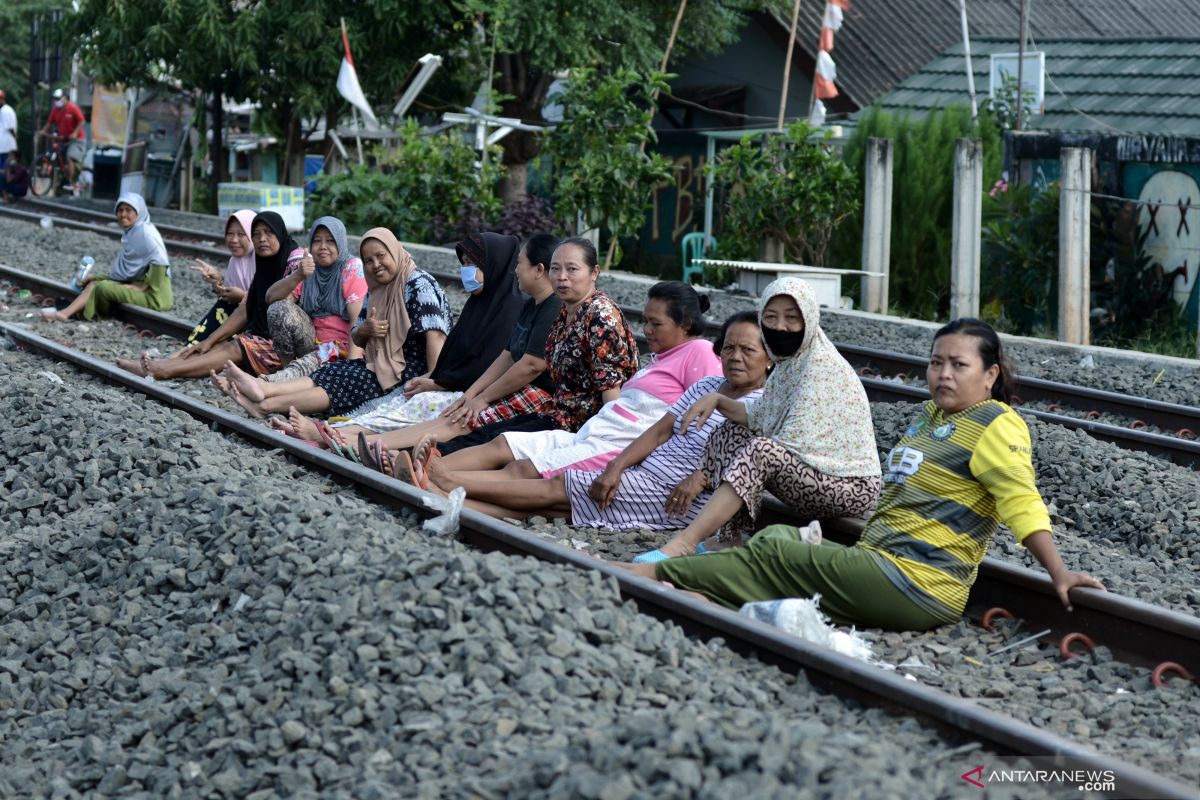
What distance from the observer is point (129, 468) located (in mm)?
6691

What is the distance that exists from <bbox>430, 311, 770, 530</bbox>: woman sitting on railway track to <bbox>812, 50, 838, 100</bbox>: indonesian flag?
14.2m

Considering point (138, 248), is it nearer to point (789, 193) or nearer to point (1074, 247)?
point (789, 193)


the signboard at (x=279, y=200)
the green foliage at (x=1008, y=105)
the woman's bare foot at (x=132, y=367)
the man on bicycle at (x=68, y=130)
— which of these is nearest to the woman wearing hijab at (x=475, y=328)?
the woman's bare foot at (x=132, y=367)

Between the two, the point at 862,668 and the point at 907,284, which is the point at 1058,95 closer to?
the point at 907,284

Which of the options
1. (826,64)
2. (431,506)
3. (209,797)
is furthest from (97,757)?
(826,64)

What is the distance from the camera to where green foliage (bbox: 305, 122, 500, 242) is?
21094 millimetres

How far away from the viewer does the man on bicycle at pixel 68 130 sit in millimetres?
30141

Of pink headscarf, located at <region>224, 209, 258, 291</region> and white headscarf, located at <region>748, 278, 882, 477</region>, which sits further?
pink headscarf, located at <region>224, 209, 258, 291</region>

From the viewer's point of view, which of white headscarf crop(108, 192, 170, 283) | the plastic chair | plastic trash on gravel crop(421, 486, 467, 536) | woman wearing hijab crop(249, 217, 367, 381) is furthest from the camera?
the plastic chair

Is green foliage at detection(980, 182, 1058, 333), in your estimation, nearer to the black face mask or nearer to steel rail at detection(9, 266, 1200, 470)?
steel rail at detection(9, 266, 1200, 470)

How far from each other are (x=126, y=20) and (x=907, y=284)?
637 inches

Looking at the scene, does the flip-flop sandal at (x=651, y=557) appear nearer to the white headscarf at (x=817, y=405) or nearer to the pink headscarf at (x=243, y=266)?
the white headscarf at (x=817, y=405)

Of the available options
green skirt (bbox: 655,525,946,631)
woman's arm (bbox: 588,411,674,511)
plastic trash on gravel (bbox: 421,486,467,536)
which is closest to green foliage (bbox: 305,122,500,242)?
woman's arm (bbox: 588,411,674,511)

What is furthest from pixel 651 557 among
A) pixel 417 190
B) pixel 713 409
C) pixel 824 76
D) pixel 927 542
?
pixel 417 190
